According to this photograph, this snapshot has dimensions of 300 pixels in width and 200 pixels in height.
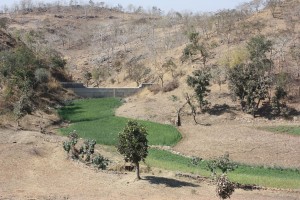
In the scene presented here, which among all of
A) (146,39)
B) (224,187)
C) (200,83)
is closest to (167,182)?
(224,187)

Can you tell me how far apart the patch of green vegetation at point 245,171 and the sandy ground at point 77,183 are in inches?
61.2

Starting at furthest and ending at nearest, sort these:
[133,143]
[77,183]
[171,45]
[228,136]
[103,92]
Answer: [171,45]
[103,92]
[228,136]
[77,183]
[133,143]

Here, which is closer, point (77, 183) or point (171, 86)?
point (77, 183)

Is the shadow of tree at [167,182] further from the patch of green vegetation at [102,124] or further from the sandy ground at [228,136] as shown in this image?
the patch of green vegetation at [102,124]

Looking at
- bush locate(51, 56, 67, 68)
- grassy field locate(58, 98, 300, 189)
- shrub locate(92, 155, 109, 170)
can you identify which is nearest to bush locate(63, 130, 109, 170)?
shrub locate(92, 155, 109, 170)

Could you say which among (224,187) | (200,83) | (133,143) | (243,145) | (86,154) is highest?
(200,83)

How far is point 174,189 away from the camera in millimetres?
27906

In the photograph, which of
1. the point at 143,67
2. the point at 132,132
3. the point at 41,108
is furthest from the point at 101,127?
the point at 143,67

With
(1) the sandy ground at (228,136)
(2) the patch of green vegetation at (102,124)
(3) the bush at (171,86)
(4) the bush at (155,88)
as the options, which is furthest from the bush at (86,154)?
(4) the bush at (155,88)

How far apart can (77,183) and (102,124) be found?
891 inches

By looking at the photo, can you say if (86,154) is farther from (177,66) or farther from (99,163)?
(177,66)

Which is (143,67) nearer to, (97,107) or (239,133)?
(97,107)

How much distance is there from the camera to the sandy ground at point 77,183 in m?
26.8

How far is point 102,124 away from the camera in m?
51.2
